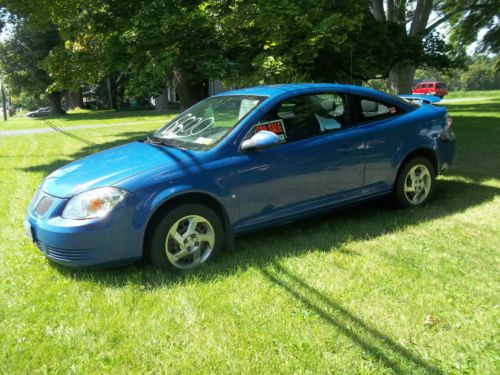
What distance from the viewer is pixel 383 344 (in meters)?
2.78

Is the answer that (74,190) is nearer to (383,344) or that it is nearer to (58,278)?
(58,278)

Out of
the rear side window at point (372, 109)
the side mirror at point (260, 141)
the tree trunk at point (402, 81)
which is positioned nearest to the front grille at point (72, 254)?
the side mirror at point (260, 141)

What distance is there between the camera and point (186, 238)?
3877mm

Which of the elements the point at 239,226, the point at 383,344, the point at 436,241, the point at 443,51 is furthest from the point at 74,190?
the point at 443,51

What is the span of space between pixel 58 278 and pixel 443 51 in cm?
1298

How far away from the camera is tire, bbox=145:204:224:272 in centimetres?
375

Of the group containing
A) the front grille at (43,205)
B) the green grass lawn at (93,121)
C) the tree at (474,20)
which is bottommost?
the green grass lawn at (93,121)

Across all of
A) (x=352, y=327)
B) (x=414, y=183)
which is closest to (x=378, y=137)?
(x=414, y=183)

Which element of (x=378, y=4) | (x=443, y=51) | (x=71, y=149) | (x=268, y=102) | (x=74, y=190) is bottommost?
(x=71, y=149)

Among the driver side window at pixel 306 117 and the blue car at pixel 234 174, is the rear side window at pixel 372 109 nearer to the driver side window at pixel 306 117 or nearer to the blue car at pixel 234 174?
the blue car at pixel 234 174

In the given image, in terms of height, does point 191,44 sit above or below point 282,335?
above

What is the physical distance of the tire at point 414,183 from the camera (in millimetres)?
5293

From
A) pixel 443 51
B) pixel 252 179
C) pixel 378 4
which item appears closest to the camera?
pixel 252 179

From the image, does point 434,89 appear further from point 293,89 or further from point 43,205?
point 43,205
